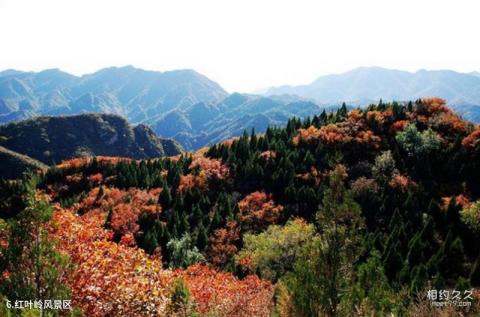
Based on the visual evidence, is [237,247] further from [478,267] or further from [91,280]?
[91,280]

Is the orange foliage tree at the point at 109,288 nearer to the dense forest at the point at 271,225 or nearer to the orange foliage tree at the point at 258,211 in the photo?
the dense forest at the point at 271,225

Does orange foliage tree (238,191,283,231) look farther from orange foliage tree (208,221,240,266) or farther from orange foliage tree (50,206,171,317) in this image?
orange foliage tree (50,206,171,317)

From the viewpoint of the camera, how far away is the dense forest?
57.4 ft

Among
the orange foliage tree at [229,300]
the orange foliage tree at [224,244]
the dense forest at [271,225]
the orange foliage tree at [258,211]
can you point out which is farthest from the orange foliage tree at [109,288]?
the orange foliage tree at [258,211]

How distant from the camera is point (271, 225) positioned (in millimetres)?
75688

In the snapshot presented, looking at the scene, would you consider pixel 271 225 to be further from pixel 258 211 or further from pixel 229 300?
pixel 229 300

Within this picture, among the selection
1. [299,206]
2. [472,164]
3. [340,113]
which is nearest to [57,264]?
[299,206]

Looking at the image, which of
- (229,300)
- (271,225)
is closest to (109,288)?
(229,300)

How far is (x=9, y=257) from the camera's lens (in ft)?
58.3

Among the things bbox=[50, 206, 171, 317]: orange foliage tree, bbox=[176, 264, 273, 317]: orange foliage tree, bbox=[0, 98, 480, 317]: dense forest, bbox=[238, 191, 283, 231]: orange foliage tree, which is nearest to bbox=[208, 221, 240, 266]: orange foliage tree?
bbox=[0, 98, 480, 317]: dense forest

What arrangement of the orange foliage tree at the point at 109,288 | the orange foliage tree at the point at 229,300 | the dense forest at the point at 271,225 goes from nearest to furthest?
the dense forest at the point at 271,225 < the orange foliage tree at the point at 109,288 < the orange foliage tree at the point at 229,300

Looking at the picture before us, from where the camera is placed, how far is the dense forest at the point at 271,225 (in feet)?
57.4

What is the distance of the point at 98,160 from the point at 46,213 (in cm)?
10700

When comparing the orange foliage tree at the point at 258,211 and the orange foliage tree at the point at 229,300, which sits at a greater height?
the orange foliage tree at the point at 229,300
